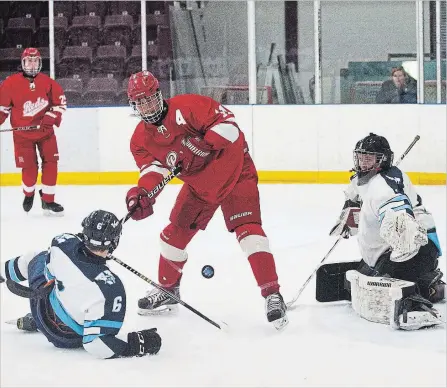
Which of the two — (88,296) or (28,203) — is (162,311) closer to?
(88,296)

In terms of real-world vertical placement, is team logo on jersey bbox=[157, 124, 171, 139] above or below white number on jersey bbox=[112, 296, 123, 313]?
above

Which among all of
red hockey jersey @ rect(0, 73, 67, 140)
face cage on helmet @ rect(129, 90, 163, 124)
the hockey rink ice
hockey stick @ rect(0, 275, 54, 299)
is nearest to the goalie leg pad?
the hockey rink ice

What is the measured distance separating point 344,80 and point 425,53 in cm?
66

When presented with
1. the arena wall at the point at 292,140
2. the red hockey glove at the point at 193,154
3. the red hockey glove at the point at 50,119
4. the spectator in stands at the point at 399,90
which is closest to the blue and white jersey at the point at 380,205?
the red hockey glove at the point at 193,154

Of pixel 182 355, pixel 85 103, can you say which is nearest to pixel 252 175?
pixel 182 355

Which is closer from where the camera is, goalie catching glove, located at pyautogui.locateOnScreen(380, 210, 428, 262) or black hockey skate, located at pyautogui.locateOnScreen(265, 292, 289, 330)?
goalie catching glove, located at pyautogui.locateOnScreen(380, 210, 428, 262)

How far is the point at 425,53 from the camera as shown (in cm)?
798

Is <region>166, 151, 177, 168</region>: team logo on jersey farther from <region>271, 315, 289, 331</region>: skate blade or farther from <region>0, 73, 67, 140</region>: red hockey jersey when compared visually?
<region>0, 73, 67, 140</region>: red hockey jersey

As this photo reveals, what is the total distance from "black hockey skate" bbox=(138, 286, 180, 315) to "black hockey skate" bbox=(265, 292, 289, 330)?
1.35ft

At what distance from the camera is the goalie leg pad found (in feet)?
11.2

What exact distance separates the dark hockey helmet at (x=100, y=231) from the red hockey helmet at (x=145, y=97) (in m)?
0.49

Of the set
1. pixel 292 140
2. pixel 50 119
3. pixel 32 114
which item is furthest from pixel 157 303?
pixel 292 140

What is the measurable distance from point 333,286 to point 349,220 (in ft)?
0.80

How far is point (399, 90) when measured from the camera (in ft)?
26.1
